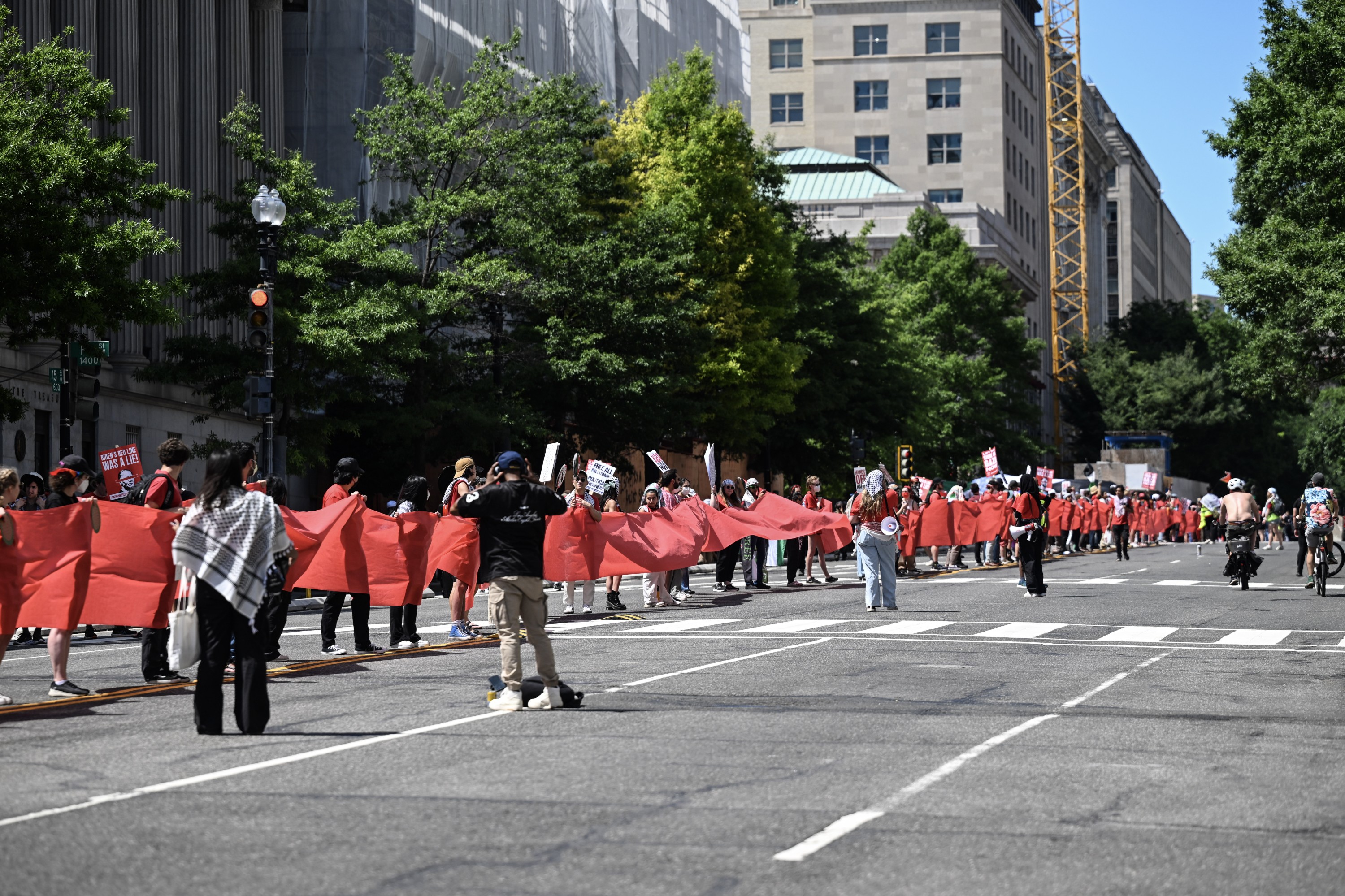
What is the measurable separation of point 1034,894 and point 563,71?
50669mm

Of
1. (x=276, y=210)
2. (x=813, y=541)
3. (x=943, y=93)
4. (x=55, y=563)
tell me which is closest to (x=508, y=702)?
(x=55, y=563)

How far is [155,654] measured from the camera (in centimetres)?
1535

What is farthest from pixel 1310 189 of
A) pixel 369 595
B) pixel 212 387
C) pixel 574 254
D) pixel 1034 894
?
pixel 1034 894

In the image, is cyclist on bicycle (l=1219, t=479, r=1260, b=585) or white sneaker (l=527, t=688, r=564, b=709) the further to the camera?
cyclist on bicycle (l=1219, t=479, r=1260, b=585)

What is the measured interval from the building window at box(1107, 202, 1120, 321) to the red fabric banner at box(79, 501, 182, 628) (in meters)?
156

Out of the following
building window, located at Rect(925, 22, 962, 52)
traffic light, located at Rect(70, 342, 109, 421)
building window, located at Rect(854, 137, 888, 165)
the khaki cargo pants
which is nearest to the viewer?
the khaki cargo pants

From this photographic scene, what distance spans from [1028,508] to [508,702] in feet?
56.0

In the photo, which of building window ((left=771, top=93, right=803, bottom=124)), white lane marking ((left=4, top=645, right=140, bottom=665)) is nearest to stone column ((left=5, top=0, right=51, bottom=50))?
white lane marking ((left=4, top=645, right=140, bottom=665))

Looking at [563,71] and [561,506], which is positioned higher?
[563,71]

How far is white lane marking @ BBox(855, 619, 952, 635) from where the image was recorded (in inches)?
805

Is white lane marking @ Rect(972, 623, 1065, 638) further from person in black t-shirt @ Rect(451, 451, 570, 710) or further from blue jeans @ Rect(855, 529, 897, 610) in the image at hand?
person in black t-shirt @ Rect(451, 451, 570, 710)

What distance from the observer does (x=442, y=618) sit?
24547 mm

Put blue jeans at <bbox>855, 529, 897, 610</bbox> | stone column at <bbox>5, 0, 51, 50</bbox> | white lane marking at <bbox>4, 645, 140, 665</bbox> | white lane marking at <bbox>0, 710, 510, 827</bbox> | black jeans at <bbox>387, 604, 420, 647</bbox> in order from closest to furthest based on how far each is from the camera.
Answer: white lane marking at <bbox>0, 710, 510, 827</bbox>
white lane marking at <bbox>4, 645, 140, 665</bbox>
black jeans at <bbox>387, 604, 420, 647</bbox>
blue jeans at <bbox>855, 529, 897, 610</bbox>
stone column at <bbox>5, 0, 51, 50</bbox>

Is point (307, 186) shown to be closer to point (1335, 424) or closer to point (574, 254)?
point (574, 254)
